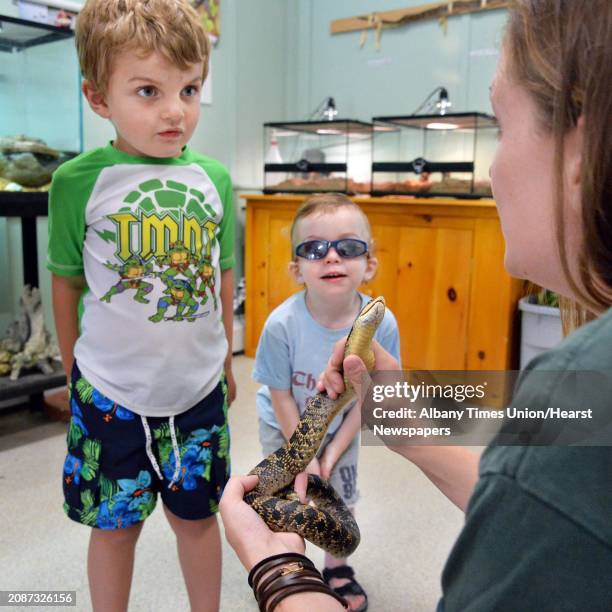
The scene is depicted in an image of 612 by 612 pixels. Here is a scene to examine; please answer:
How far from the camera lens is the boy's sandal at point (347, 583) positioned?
1942mm

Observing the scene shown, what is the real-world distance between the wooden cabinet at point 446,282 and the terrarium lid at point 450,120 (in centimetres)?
55

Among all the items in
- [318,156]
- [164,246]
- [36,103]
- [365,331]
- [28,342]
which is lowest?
[28,342]

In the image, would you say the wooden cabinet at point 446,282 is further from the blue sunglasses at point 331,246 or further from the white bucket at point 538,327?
the blue sunglasses at point 331,246

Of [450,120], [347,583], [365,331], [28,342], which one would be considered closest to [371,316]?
[365,331]

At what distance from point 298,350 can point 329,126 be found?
113 inches

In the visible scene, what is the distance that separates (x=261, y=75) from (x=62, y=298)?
12.2 feet

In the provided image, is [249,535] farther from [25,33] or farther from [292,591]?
[25,33]

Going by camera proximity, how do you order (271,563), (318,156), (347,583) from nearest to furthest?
(271,563)
(347,583)
(318,156)

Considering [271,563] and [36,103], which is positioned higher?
[36,103]

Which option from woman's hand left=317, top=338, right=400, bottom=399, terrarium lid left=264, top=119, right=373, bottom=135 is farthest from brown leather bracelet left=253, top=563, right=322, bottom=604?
terrarium lid left=264, top=119, right=373, bottom=135

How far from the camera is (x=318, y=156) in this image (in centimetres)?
457

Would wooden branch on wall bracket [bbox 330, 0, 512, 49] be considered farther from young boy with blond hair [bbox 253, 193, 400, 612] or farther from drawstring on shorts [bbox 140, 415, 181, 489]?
drawstring on shorts [bbox 140, 415, 181, 489]

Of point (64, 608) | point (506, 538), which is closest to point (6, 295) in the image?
point (64, 608)

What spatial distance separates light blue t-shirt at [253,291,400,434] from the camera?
70.1 inches
